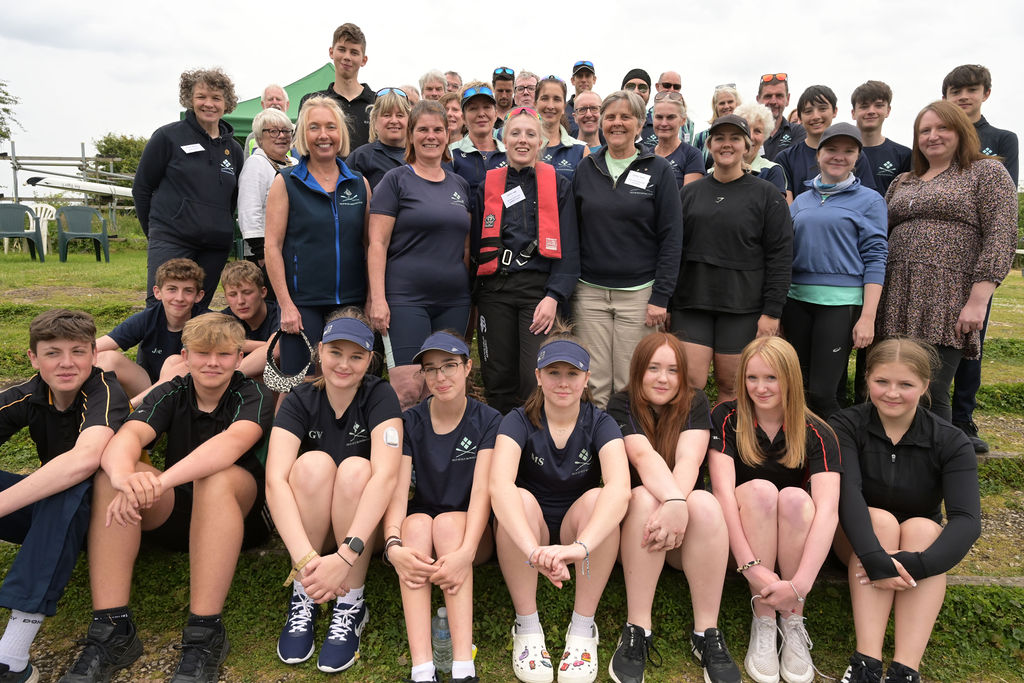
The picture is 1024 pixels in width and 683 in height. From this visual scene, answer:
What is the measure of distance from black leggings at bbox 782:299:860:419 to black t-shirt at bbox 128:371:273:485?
10.7 ft

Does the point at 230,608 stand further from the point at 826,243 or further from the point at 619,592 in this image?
the point at 826,243

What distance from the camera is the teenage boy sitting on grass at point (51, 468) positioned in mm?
2705

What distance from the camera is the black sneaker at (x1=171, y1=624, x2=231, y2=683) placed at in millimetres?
2740

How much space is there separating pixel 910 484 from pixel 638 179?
7.36 ft

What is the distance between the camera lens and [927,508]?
121 inches

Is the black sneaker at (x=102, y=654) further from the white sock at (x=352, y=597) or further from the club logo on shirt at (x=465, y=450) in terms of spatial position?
the club logo on shirt at (x=465, y=450)

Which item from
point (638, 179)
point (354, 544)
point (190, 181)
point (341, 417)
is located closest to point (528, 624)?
point (354, 544)

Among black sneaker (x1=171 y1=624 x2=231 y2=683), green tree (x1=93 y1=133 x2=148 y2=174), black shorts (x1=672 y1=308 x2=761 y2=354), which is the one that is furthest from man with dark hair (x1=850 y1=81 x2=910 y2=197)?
green tree (x1=93 y1=133 x2=148 y2=174)

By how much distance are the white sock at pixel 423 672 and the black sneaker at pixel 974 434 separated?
163 inches

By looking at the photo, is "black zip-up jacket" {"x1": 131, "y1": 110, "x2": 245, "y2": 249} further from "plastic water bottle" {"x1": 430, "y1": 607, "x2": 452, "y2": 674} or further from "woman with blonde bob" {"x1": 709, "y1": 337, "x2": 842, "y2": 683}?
"woman with blonde bob" {"x1": 709, "y1": 337, "x2": 842, "y2": 683}

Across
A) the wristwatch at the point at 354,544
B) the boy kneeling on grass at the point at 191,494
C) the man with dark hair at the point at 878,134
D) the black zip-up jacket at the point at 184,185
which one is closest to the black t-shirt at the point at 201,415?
the boy kneeling on grass at the point at 191,494

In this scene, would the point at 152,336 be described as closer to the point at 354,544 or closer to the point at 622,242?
the point at 354,544

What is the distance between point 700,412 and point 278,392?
7.70ft

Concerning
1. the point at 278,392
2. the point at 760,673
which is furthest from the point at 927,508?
the point at 278,392
